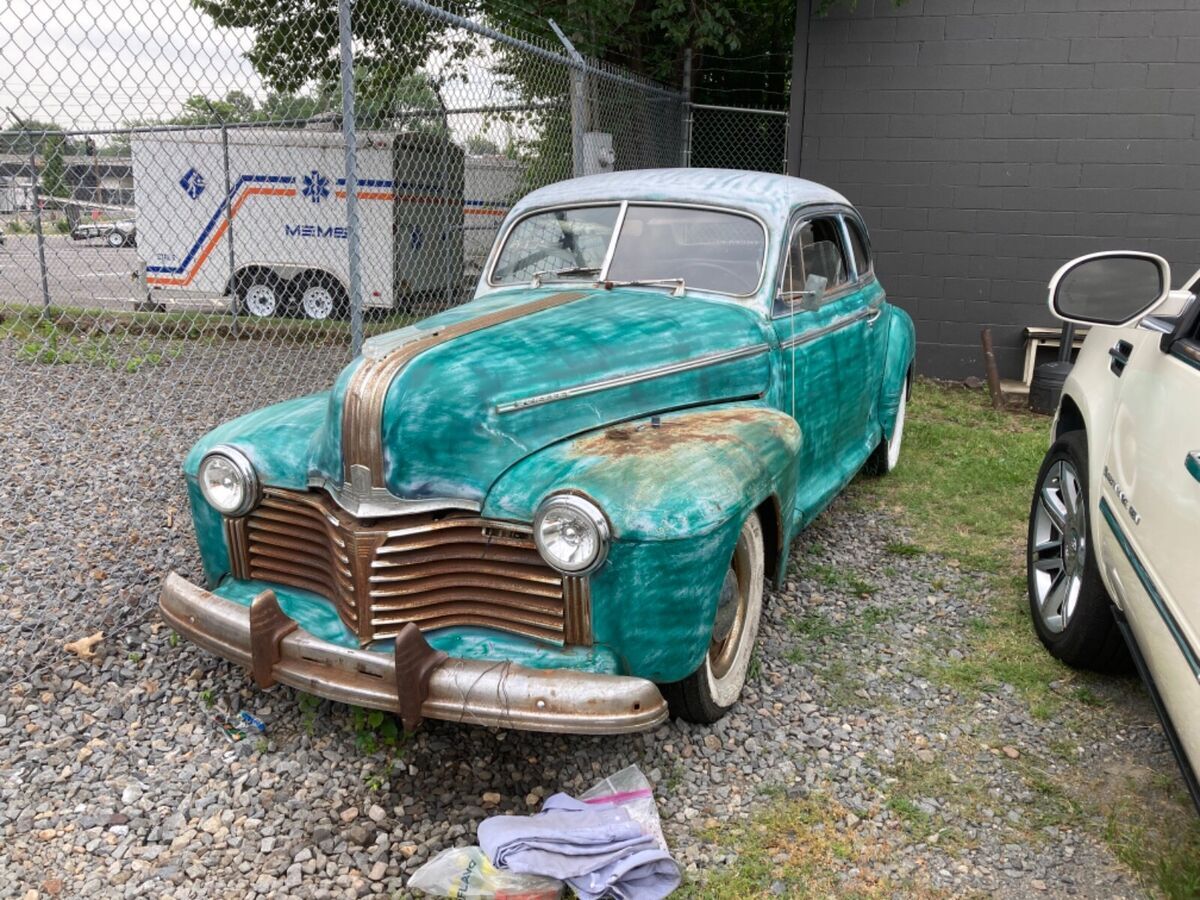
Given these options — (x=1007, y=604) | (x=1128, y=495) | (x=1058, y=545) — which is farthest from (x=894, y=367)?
(x=1128, y=495)

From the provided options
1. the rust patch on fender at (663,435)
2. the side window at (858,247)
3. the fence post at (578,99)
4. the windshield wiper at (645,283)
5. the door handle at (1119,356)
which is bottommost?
the rust patch on fender at (663,435)

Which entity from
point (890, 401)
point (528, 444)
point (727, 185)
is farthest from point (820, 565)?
point (528, 444)

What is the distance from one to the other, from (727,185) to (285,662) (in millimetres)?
2786

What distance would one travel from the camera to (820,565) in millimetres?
4570

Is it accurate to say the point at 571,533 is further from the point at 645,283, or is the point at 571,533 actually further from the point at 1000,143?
the point at 1000,143

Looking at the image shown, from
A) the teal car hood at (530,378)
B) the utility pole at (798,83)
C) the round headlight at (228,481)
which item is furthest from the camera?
the utility pole at (798,83)

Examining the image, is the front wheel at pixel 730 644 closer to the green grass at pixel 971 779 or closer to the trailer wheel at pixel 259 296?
the green grass at pixel 971 779

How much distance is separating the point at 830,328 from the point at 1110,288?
4.63ft

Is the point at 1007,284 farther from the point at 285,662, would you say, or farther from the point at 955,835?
the point at 285,662

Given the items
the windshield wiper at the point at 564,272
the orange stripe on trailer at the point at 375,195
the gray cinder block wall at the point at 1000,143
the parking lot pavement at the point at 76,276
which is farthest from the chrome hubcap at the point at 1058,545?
the parking lot pavement at the point at 76,276

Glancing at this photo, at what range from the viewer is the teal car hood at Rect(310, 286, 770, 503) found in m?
2.76

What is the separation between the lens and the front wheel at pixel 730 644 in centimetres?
301

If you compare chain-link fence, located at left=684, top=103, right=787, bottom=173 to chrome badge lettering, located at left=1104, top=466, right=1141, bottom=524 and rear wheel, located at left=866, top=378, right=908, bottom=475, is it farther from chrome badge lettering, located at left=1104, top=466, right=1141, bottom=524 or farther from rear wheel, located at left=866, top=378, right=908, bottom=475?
chrome badge lettering, located at left=1104, top=466, right=1141, bottom=524

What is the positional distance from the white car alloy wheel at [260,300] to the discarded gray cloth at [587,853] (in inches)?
396
